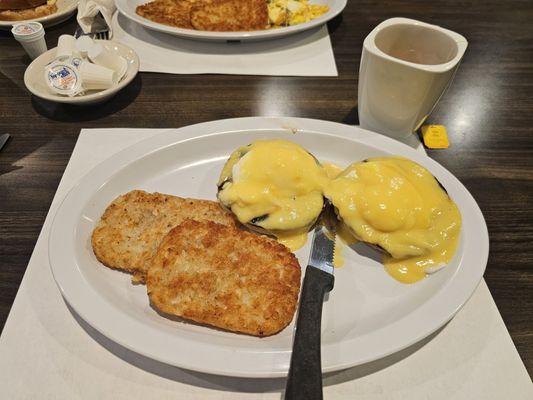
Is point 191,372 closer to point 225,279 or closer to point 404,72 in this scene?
point 225,279

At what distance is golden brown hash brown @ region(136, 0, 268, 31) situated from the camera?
2.29 m

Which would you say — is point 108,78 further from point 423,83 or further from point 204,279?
point 423,83

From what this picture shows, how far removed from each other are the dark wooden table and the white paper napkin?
21 cm

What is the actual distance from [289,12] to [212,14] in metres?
0.47

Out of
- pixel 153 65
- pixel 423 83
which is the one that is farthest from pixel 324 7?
pixel 423 83

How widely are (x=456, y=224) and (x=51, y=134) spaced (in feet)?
5.54

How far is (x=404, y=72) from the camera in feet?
5.06

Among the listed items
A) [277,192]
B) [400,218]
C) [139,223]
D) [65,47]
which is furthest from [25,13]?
[400,218]

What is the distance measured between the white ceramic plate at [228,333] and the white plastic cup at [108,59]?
0.62 meters

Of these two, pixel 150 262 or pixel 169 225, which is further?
pixel 169 225

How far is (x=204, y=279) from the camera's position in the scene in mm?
1186

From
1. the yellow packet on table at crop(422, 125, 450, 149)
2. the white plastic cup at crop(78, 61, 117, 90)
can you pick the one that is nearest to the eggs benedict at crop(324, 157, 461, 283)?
the yellow packet on table at crop(422, 125, 450, 149)

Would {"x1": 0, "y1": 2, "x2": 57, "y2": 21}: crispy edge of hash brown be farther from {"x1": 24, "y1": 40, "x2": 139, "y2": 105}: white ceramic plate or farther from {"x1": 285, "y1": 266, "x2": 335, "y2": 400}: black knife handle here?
{"x1": 285, "y1": 266, "x2": 335, "y2": 400}: black knife handle

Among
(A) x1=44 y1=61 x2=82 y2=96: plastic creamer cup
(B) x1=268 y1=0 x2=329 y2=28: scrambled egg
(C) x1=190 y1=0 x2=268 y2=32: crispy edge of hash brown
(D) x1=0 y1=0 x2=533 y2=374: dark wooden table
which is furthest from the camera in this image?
(B) x1=268 y1=0 x2=329 y2=28: scrambled egg
